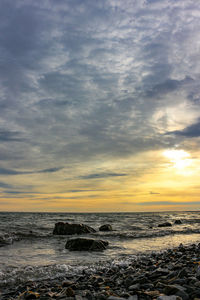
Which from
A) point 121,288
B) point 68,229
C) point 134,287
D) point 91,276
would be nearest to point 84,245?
point 91,276

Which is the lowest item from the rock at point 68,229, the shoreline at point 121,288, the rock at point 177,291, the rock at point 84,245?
A: the rock at point 68,229

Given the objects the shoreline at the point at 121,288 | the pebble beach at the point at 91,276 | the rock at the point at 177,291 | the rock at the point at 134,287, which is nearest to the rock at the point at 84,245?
the pebble beach at the point at 91,276

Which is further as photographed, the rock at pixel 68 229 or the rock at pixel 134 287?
the rock at pixel 68 229

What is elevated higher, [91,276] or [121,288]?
[121,288]

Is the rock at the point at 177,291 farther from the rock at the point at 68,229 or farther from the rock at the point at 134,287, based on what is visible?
the rock at the point at 68,229

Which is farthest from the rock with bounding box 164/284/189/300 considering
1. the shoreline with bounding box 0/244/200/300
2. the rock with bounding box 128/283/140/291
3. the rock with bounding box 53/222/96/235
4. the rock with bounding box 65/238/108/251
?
the rock with bounding box 53/222/96/235

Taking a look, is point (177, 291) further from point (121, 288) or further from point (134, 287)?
point (121, 288)

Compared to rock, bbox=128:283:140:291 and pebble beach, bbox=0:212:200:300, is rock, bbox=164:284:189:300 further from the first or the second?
rock, bbox=128:283:140:291

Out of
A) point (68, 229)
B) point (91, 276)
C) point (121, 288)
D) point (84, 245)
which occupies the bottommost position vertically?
point (68, 229)

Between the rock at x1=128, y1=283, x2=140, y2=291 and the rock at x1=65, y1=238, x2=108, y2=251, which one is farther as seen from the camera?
the rock at x1=65, y1=238, x2=108, y2=251

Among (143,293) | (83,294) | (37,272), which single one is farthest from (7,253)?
(143,293)

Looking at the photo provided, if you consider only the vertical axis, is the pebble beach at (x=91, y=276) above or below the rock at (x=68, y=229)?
above

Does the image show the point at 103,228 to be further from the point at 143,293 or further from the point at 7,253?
the point at 143,293

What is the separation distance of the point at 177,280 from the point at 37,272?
518 cm
